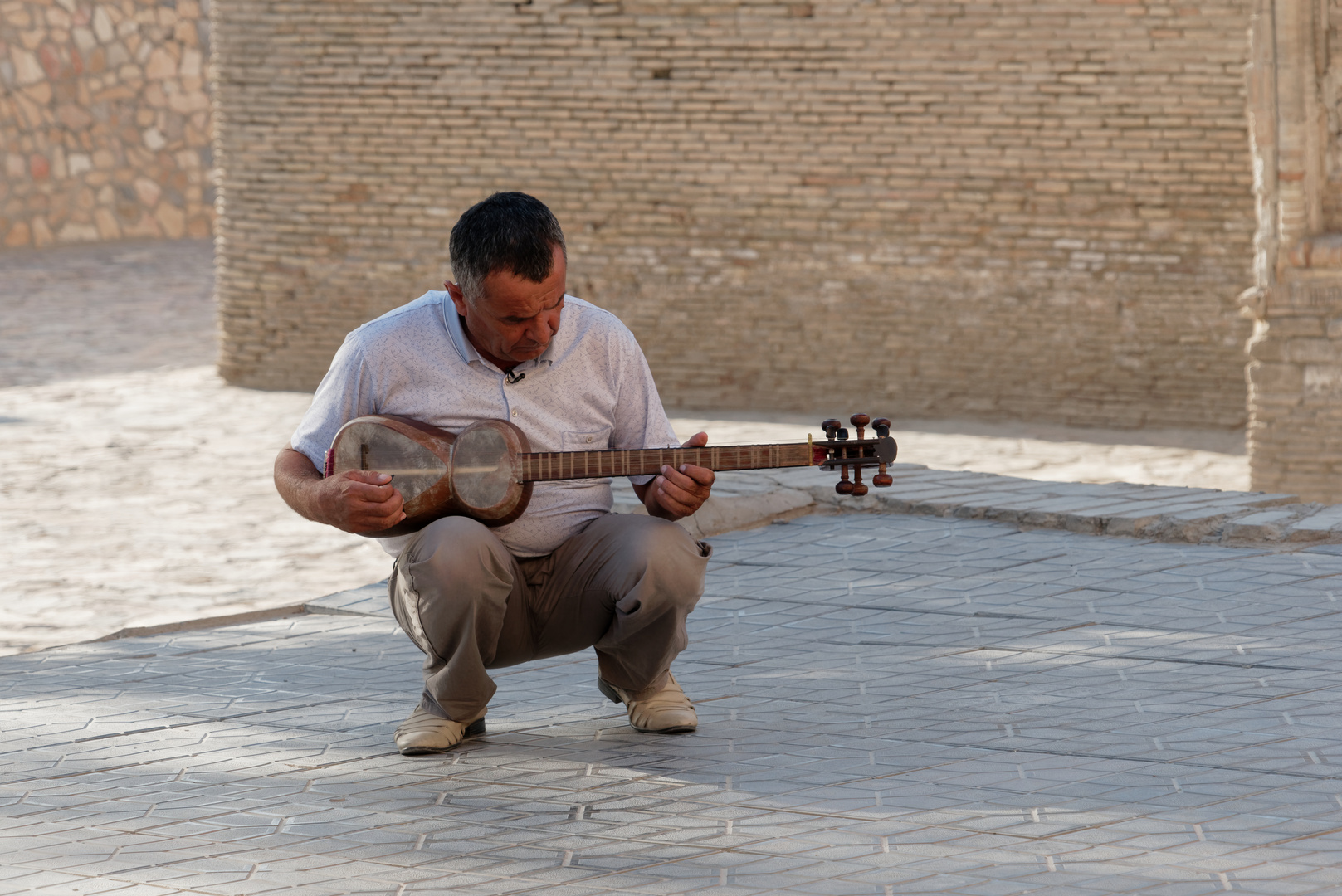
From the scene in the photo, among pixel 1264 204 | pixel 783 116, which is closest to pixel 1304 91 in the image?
pixel 1264 204

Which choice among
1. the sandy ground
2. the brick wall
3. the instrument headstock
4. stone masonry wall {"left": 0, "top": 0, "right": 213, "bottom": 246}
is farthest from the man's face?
stone masonry wall {"left": 0, "top": 0, "right": 213, "bottom": 246}

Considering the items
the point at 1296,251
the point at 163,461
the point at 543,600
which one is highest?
the point at 1296,251

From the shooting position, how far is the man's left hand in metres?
3.21

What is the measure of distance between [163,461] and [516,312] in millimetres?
7463

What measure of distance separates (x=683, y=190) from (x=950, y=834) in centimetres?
932

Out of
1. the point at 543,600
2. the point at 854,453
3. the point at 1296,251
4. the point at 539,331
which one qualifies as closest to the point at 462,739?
the point at 543,600

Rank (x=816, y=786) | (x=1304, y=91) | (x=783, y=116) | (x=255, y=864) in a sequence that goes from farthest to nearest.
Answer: (x=783, y=116) < (x=1304, y=91) < (x=816, y=786) < (x=255, y=864)

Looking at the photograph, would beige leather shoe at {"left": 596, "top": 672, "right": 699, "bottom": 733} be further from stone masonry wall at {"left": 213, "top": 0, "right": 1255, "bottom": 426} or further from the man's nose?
stone masonry wall at {"left": 213, "top": 0, "right": 1255, "bottom": 426}

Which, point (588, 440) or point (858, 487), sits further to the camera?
point (588, 440)

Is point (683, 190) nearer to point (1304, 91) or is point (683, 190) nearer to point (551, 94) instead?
point (551, 94)

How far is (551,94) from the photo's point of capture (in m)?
11.8

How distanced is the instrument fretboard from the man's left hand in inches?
1.1

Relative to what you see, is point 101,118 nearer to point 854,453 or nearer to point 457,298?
point 457,298

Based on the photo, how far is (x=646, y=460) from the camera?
328cm
